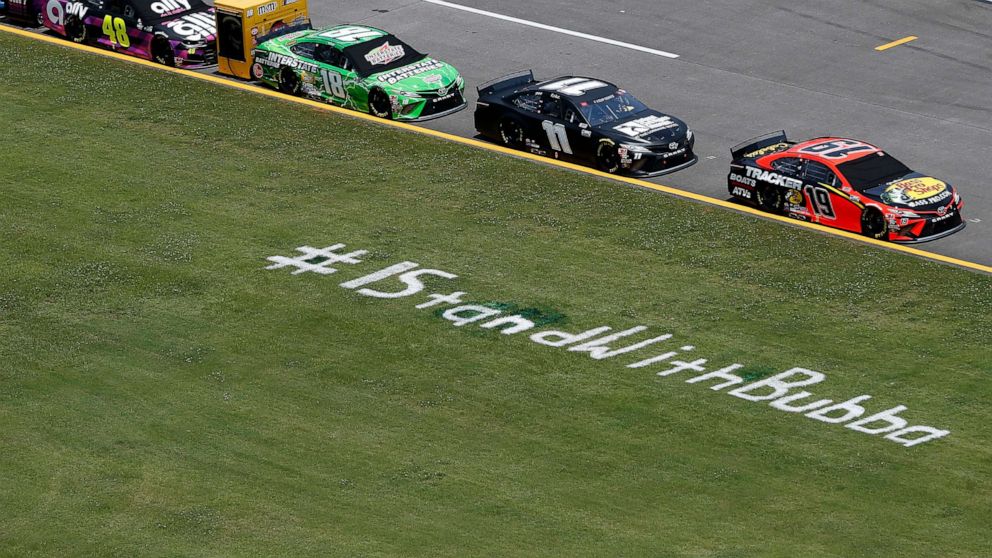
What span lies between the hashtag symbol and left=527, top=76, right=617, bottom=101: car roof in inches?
250

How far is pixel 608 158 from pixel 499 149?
2656 millimetres

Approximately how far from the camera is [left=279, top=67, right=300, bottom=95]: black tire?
38.4 meters

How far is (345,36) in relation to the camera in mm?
37875

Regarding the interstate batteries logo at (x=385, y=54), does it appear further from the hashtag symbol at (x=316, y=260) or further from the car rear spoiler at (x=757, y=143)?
the car rear spoiler at (x=757, y=143)

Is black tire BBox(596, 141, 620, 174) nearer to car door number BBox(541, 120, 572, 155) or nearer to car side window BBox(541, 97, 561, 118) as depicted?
car door number BBox(541, 120, 572, 155)

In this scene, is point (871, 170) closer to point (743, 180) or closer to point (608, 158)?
point (743, 180)

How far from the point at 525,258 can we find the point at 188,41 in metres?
13.2

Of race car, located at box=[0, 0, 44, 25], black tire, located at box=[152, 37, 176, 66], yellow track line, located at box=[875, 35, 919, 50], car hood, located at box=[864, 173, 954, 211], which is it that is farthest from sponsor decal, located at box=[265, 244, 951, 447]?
yellow track line, located at box=[875, 35, 919, 50]

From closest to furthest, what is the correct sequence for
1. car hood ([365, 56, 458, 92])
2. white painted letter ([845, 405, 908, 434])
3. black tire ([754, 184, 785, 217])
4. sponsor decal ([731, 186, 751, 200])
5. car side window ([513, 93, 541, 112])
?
white painted letter ([845, 405, 908, 434]) → black tire ([754, 184, 785, 217]) → sponsor decal ([731, 186, 751, 200]) → car side window ([513, 93, 541, 112]) → car hood ([365, 56, 458, 92])

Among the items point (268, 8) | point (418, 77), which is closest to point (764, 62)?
point (418, 77)

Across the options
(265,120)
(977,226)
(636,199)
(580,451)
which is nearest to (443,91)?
(265,120)

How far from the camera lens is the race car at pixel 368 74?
37.2 m

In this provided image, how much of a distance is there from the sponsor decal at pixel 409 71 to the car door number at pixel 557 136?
373cm

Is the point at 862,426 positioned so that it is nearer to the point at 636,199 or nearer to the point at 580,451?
the point at 580,451
